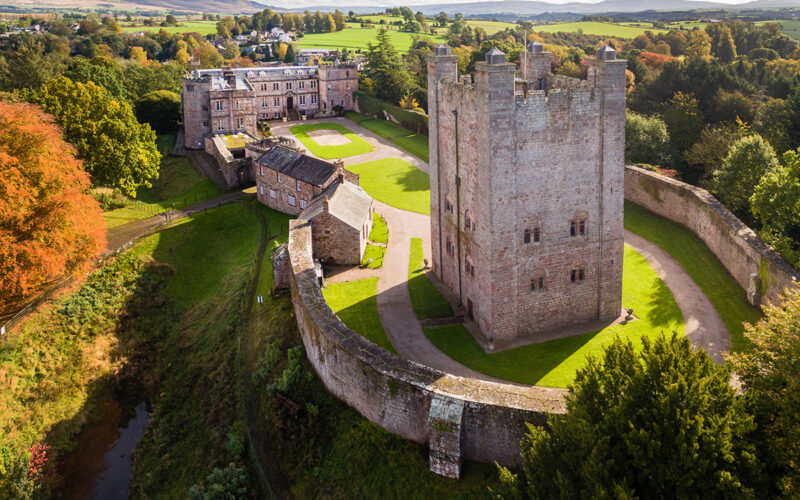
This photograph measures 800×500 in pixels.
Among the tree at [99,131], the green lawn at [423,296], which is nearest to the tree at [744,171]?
the green lawn at [423,296]

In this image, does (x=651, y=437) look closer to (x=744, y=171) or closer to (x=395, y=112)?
(x=744, y=171)

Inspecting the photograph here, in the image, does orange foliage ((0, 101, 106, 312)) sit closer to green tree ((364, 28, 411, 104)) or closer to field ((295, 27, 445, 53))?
green tree ((364, 28, 411, 104))

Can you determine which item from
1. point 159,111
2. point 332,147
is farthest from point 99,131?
point 159,111

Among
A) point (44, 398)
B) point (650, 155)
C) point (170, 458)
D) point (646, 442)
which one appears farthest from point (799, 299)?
point (650, 155)

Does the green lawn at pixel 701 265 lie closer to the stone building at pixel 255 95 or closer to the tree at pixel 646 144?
the tree at pixel 646 144

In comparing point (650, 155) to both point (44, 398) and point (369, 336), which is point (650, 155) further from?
point (44, 398)

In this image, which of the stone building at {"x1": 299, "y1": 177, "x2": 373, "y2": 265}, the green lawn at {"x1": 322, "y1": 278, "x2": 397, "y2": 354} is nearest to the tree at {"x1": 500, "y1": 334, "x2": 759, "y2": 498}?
the green lawn at {"x1": 322, "y1": 278, "x2": 397, "y2": 354}
